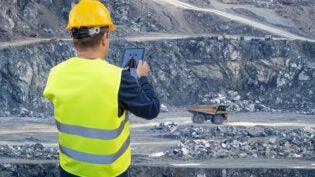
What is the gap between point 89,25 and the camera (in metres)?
3.04

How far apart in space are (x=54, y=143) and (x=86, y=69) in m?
17.4

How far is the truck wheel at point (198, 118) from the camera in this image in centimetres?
2630

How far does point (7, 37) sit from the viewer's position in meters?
29.7

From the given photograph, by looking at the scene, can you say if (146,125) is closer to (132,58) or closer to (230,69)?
(230,69)

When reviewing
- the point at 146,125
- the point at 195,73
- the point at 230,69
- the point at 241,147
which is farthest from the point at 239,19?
the point at 241,147

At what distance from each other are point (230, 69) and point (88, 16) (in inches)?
1183

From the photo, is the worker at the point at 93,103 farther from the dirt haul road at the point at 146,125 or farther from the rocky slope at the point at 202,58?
the rocky slope at the point at 202,58

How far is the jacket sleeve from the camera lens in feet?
9.85

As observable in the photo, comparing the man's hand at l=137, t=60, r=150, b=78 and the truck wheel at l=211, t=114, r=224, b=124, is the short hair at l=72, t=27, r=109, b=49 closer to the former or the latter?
the man's hand at l=137, t=60, r=150, b=78

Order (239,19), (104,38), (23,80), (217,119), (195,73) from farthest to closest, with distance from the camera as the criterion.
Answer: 1. (239,19)
2. (195,73)
3. (23,80)
4. (217,119)
5. (104,38)

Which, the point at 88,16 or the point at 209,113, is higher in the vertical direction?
the point at 88,16

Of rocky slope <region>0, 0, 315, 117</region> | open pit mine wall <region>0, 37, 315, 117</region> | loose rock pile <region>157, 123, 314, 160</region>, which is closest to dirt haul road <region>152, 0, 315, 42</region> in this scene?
rocky slope <region>0, 0, 315, 117</region>

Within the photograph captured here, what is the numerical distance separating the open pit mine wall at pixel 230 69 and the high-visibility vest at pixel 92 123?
26.5 meters

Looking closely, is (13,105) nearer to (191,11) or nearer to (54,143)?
(54,143)
